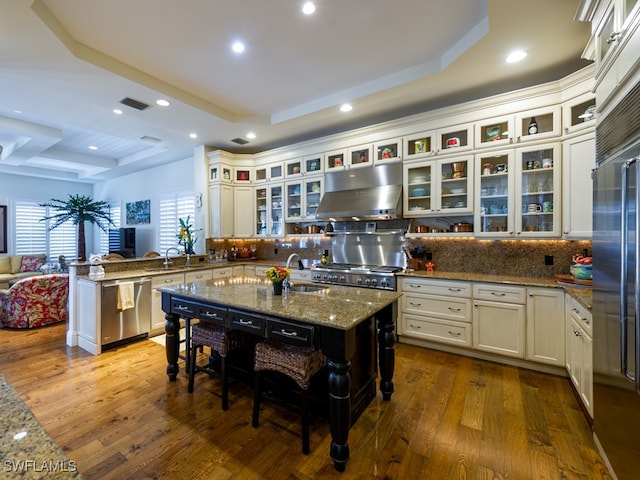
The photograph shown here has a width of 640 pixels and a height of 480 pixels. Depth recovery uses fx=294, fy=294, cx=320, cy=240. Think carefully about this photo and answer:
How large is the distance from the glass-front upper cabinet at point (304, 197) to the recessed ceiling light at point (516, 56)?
2.73 meters

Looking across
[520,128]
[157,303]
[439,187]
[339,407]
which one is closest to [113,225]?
[157,303]

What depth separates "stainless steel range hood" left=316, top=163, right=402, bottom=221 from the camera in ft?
13.0

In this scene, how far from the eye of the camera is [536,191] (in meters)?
3.23

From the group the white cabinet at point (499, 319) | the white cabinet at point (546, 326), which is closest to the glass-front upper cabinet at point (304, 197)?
the white cabinet at point (499, 319)

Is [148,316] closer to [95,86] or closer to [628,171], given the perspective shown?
[95,86]

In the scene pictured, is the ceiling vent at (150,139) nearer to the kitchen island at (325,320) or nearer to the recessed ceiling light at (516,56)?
the kitchen island at (325,320)

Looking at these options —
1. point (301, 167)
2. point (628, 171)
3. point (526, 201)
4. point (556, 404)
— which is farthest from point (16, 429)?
point (301, 167)

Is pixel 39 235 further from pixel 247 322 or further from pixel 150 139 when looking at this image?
pixel 247 322

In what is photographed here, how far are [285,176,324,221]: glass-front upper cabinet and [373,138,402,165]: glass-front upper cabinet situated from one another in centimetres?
97

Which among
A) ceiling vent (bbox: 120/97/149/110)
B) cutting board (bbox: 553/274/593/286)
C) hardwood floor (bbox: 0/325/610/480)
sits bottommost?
hardwood floor (bbox: 0/325/610/480)

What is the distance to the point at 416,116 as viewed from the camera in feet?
12.6

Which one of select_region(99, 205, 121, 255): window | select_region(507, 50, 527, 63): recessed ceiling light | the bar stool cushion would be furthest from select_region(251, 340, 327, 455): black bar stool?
select_region(99, 205, 121, 255): window

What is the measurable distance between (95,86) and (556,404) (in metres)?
5.48

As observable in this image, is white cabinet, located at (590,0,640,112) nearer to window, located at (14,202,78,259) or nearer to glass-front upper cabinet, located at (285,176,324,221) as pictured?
glass-front upper cabinet, located at (285,176,324,221)
